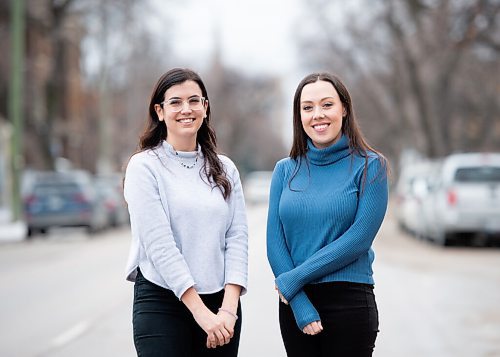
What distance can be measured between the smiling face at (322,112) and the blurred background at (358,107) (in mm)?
748

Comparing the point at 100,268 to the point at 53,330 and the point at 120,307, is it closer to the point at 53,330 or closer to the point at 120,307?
the point at 120,307

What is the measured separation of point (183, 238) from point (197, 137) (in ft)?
1.70

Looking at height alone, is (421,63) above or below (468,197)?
above

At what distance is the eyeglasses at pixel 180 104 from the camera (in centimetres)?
377

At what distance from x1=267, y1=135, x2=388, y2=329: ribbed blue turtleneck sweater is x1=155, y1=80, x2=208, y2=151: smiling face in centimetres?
46

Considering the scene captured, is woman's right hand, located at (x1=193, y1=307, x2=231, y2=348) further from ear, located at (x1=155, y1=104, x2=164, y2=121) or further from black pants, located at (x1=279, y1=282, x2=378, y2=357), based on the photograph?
ear, located at (x1=155, y1=104, x2=164, y2=121)

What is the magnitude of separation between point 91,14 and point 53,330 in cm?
2835

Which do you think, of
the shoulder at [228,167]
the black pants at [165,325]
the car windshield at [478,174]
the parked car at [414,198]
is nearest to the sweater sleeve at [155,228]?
the black pants at [165,325]

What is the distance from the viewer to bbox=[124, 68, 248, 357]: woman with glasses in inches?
140

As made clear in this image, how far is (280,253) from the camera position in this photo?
12.4ft

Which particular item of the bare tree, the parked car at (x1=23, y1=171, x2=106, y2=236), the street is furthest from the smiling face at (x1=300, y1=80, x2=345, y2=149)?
the parked car at (x1=23, y1=171, x2=106, y2=236)

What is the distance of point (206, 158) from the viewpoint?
3.85 metres

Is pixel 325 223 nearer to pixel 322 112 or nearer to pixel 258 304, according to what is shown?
pixel 322 112

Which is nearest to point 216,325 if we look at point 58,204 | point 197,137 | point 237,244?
point 237,244
